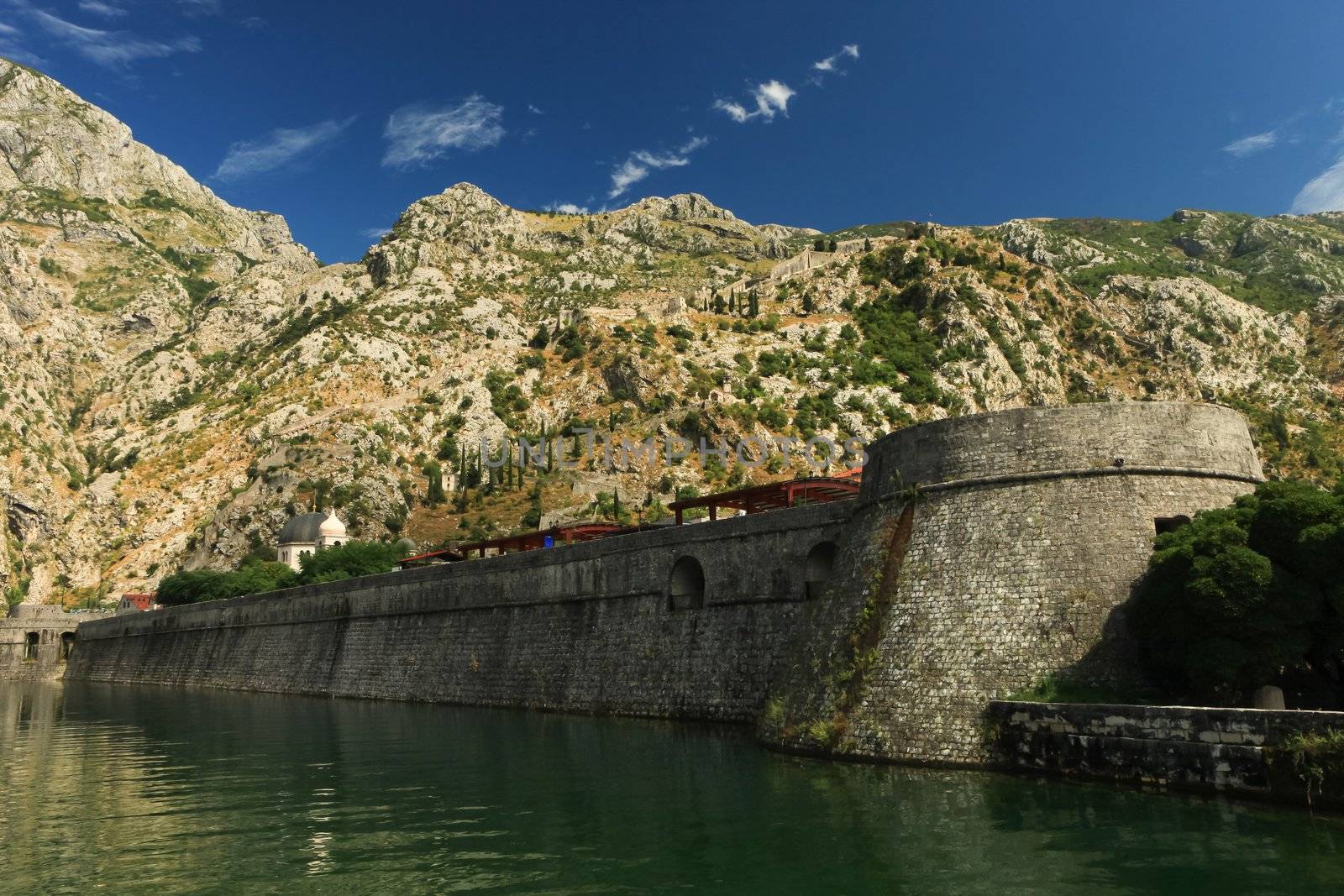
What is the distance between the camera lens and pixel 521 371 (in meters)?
125

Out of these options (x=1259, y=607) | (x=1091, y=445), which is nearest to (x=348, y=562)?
(x=1091, y=445)

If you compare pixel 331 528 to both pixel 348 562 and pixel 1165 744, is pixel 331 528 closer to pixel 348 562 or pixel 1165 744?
pixel 348 562

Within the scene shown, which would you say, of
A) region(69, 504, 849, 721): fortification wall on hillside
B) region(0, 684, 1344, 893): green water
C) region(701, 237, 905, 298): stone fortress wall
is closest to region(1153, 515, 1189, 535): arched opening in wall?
region(0, 684, 1344, 893): green water

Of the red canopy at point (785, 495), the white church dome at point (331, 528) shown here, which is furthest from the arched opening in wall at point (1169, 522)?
the white church dome at point (331, 528)

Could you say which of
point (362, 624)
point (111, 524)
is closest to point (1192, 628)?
point (362, 624)

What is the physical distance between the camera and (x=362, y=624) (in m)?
49.8

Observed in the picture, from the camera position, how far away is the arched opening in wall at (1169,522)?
2080cm

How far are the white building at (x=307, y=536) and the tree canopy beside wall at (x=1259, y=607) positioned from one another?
294 feet

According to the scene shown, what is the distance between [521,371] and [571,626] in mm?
91187

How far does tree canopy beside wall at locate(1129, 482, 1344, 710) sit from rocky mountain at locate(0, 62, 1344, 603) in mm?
70453

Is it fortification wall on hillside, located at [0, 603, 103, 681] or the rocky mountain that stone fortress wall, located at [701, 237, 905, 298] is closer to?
the rocky mountain

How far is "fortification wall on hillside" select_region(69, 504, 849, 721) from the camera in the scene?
29.6m

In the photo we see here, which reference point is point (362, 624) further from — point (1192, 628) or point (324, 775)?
point (1192, 628)

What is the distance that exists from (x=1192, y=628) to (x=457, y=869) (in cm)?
1393
